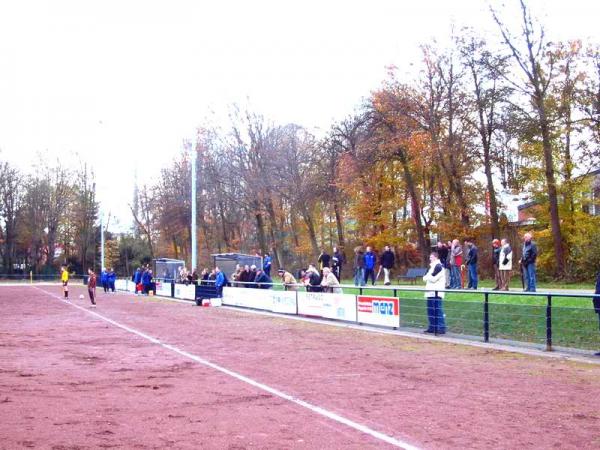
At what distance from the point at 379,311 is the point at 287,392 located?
10.6 meters

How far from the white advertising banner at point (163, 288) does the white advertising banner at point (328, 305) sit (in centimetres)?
2067

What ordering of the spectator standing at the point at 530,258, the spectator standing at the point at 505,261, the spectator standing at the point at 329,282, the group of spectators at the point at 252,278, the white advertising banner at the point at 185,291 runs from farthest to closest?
the white advertising banner at the point at 185,291 < the group of spectators at the point at 252,278 < the spectator standing at the point at 329,282 < the spectator standing at the point at 505,261 < the spectator standing at the point at 530,258

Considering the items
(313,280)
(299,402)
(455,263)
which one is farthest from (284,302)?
(299,402)

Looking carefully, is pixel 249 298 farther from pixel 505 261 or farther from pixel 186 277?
pixel 505 261

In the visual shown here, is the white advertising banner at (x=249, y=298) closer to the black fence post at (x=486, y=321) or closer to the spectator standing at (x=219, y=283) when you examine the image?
the spectator standing at (x=219, y=283)

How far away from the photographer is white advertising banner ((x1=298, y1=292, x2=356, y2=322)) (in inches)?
866

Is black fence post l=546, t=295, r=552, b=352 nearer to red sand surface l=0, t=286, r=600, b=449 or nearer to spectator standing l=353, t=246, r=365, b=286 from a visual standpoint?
red sand surface l=0, t=286, r=600, b=449

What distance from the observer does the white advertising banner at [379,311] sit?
1977 centimetres

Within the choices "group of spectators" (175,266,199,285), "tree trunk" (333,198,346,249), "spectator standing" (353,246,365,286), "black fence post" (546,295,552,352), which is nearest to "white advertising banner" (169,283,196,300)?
"group of spectators" (175,266,199,285)

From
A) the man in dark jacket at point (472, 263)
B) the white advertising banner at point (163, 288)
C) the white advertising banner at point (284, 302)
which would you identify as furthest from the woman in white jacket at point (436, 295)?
the white advertising banner at point (163, 288)

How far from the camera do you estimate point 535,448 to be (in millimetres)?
6934

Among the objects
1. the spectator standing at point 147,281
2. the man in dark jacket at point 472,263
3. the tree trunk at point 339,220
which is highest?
the tree trunk at point 339,220

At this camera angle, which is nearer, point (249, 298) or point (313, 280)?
point (313, 280)

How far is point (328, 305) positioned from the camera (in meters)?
23.5
